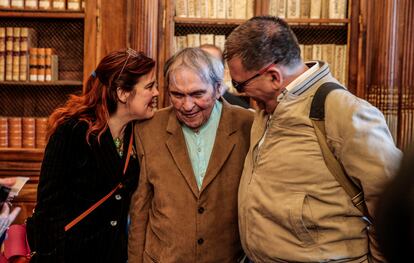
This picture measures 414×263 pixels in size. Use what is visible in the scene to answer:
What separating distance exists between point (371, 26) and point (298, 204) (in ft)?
8.03

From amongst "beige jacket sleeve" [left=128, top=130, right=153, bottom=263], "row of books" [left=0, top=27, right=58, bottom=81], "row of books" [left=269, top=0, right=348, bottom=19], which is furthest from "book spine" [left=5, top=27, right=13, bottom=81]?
"beige jacket sleeve" [left=128, top=130, right=153, bottom=263]

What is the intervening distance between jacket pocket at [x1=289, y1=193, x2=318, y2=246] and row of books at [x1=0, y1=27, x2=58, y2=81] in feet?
9.39

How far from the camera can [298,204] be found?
156cm

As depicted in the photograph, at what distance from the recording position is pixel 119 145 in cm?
211

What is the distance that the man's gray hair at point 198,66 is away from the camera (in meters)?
1.96

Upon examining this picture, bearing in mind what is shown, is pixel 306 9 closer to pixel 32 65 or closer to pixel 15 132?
pixel 32 65

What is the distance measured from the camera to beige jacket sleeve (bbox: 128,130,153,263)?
204 centimetres

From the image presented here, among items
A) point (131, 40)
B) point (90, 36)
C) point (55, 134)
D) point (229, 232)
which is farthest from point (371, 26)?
point (55, 134)

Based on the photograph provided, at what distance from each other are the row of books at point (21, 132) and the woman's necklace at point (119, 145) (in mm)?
1979

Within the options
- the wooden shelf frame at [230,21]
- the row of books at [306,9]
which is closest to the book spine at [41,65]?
the wooden shelf frame at [230,21]

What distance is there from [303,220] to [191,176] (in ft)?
1.81

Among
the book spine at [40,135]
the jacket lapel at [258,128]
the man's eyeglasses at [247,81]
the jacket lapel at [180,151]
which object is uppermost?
the man's eyeglasses at [247,81]

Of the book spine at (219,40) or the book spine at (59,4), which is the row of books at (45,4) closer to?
the book spine at (59,4)

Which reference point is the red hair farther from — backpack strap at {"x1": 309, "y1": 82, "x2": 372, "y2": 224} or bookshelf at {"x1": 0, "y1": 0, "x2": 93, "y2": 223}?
bookshelf at {"x1": 0, "y1": 0, "x2": 93, "y2": 223}
